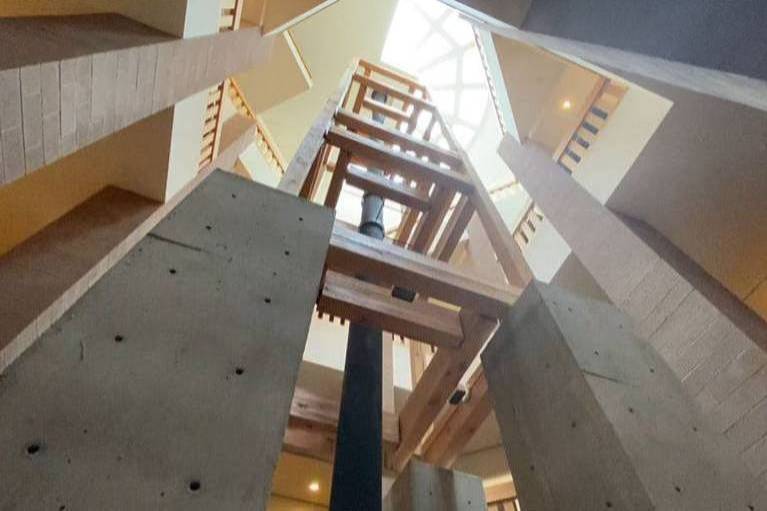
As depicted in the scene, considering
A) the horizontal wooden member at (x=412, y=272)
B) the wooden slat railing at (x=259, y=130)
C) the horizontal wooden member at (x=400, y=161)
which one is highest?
the horizontal wooden member at (x=400, y=161)

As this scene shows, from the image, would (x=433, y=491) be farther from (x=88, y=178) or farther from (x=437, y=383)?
(x=88, y=178)

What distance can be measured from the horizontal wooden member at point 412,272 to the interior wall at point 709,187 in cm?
212

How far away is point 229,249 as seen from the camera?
1.10 m

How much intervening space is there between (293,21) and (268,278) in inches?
165

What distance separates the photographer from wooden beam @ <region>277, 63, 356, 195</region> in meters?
1.65

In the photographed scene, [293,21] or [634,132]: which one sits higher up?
[634,132]

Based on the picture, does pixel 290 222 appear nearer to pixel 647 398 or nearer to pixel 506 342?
pixel 506 342

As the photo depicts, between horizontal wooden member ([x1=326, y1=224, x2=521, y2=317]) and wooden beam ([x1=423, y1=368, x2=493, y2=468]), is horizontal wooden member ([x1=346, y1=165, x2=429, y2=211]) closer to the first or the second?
wooden beam ([x1=423, y1=368, x2=493, y2=468])

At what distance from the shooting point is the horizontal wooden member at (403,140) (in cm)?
302

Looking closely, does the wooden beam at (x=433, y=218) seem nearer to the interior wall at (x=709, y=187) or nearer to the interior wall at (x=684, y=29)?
the interior wall at (x=684, y=29)

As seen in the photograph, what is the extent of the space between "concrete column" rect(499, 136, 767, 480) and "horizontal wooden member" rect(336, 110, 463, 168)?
118 cm

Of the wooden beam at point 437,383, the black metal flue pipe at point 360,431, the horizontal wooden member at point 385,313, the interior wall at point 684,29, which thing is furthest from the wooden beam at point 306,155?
the interior wall at point 684,29

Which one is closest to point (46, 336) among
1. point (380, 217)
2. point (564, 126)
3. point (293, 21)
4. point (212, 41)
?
point (380, 217)

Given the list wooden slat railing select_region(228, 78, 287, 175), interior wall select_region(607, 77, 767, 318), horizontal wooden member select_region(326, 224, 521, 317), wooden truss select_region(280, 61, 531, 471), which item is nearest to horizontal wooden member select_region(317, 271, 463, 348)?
wooden truss select_region(280, 61, 531, 471)
